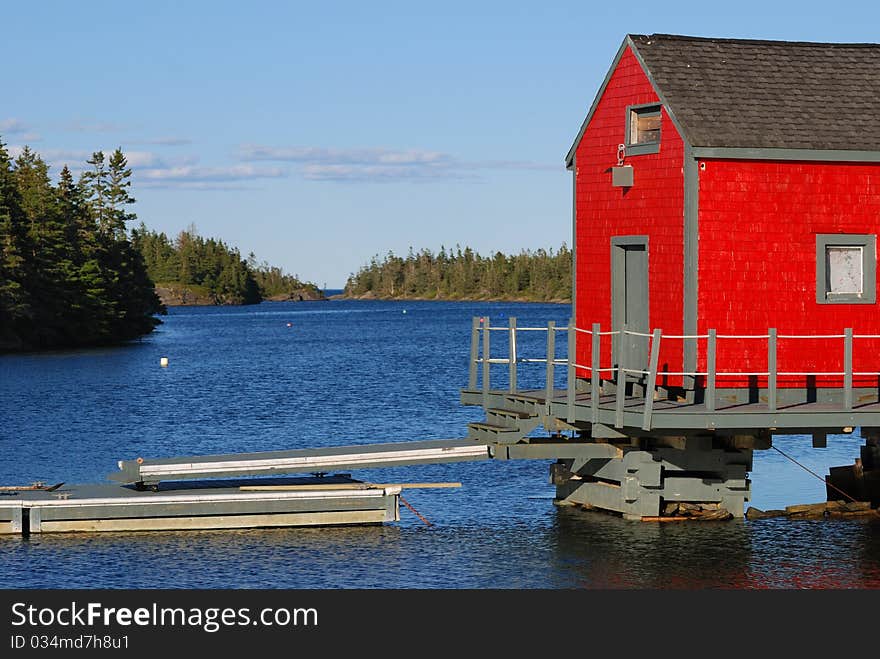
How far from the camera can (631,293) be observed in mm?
26062

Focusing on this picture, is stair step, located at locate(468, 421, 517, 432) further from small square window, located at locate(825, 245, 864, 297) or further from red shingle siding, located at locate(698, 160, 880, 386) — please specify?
small square window, located at locate(825, 245, 864, 297)

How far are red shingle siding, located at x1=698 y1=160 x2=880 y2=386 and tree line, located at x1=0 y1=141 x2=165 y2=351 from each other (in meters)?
67.4

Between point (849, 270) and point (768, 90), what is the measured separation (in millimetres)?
3285

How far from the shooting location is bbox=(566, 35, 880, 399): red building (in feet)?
78.5

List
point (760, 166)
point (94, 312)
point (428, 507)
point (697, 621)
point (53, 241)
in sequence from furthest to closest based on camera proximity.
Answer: point (94, 312) < point (53, 241) < point (428, 507) < point (760, 166) < point (697, 621)

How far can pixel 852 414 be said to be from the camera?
75.4 feet

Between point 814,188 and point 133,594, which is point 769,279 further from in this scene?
point 133,594

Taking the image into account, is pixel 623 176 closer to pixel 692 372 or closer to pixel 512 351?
pixel 512 351

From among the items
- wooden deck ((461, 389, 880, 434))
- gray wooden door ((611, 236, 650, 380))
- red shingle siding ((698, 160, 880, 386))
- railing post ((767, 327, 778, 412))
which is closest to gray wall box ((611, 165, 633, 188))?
gray wooden door ((611, 236, 650, 380))

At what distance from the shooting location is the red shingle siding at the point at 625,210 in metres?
24.4

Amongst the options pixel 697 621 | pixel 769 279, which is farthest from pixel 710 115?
pixel 697 621

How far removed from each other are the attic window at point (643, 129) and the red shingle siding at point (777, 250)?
157 centimetres

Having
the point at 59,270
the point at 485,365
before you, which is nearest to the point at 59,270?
the point at 59,270

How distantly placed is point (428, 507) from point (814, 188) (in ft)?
31.5
